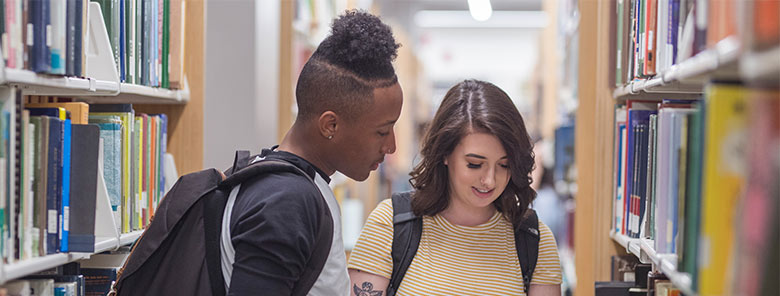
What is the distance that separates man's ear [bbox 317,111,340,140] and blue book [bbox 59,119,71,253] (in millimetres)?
543

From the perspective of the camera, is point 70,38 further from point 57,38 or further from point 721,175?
point 721,175

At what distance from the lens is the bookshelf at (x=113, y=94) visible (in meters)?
1.43

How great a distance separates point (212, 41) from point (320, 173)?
4.51 ft

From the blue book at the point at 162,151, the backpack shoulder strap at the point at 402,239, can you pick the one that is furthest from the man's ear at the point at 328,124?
the blue book at the point at 162,151

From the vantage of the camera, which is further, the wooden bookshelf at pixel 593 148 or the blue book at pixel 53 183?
the wooden bookshelf at pixel 593 148

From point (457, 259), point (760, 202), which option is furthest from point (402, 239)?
point (760, 202)

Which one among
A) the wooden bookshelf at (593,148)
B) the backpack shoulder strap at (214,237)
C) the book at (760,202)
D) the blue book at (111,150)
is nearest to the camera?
the book at (760,202)

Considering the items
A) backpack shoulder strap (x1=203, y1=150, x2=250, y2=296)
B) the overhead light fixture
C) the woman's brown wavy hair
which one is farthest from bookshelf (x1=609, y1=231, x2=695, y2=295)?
the overhead light fixture

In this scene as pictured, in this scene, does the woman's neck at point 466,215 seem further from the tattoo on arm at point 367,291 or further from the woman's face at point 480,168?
the tattoo on arm at point 367,291

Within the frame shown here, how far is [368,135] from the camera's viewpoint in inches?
58.2

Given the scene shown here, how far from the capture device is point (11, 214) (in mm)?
1372

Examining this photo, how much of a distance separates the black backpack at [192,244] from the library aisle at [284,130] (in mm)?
40

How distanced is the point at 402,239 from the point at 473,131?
0.35 meters

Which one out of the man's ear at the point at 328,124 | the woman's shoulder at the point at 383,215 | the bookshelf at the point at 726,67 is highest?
the bookshelf at the point at 726,67
